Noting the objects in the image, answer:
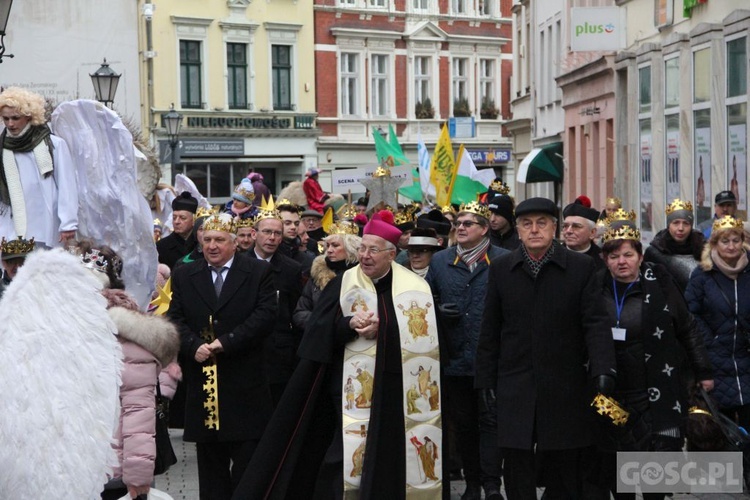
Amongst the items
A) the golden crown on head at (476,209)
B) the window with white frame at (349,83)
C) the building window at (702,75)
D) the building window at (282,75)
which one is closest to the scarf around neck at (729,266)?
the golden crown on head at (476,209)

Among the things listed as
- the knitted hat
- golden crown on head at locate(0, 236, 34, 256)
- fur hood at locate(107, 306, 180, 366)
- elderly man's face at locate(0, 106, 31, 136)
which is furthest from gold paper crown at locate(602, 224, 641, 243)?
elderly man's face at locate(0, 106, 31, 136)

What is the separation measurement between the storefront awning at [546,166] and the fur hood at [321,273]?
26399 millimetres

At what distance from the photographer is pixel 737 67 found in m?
19.1

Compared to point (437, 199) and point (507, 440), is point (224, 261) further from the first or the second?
point (437, 199)

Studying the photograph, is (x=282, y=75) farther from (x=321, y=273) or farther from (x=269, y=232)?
(x=321, y=273)

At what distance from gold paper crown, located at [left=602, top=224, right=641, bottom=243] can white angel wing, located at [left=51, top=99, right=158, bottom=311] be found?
3033mm

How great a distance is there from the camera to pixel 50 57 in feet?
154

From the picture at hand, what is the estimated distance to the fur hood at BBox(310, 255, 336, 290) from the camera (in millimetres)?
10094

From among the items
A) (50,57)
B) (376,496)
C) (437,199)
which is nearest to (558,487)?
(376,496)

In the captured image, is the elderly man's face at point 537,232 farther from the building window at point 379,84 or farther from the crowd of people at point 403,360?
the building window at point 379,84

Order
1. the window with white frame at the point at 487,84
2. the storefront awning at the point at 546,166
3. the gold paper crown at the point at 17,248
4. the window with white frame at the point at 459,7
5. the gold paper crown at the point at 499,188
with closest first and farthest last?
the gold paper crown at the point at 17,248 < the gold paper crown at the point at 499,188 < the storefront awning at the point at 546,166 < the window with white frame at the point at 459,7 < the window with white frame at the point at 487,84

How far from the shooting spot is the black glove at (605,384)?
7.59 m

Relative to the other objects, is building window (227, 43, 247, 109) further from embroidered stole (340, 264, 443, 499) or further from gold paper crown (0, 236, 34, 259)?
gold paper crown (0, 236, 34, 259)

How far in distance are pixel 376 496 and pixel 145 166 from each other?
12.3ft
